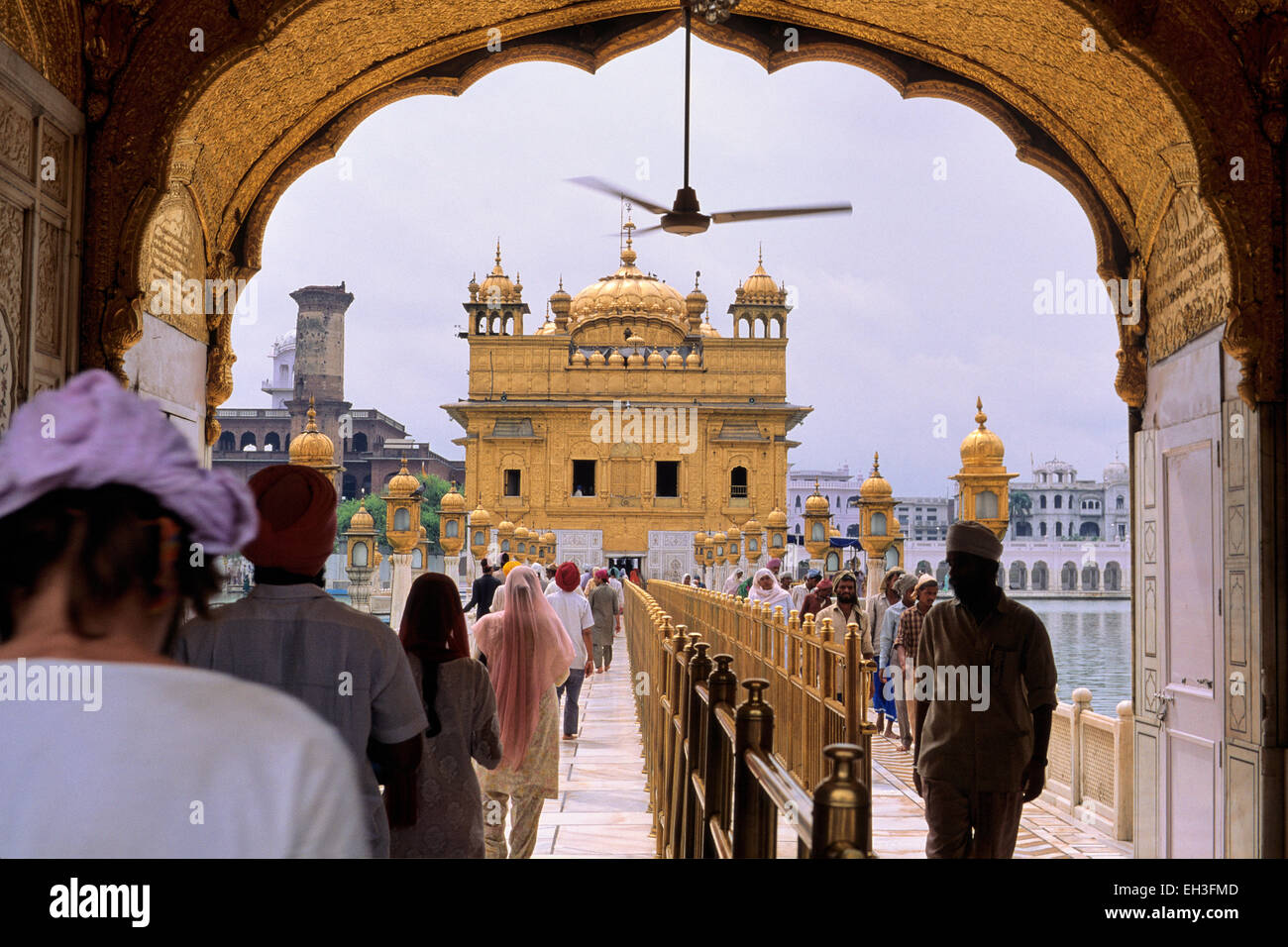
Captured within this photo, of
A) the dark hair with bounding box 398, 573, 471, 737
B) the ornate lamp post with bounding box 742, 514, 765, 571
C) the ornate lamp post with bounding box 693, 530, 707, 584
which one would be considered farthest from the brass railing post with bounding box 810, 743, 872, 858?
the ornate lamp post with bounding box 693, 530, 707, 584

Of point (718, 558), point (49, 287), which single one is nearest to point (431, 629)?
point (49, 287)

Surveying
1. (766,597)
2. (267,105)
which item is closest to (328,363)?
(766,597)

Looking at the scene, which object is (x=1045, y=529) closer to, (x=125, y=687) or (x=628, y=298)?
(x=628, y=298)

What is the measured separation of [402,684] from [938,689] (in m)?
2.16

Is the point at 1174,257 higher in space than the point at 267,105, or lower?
lower

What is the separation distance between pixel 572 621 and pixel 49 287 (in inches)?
254

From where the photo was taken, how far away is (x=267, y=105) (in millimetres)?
6090

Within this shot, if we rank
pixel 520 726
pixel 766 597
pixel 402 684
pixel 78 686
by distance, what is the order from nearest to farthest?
1. pixel 78 686
2. pixel 402 684
3. pixel 520 726
4. pixel 766 597

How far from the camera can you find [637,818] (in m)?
6.96

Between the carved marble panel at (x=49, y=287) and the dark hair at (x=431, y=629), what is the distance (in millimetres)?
2178

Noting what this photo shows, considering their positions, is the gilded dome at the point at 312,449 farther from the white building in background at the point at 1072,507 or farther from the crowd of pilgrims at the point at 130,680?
the white building in background at the point at 1072,507

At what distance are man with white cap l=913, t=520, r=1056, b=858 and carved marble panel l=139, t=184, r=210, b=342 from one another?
3794 millimetres
